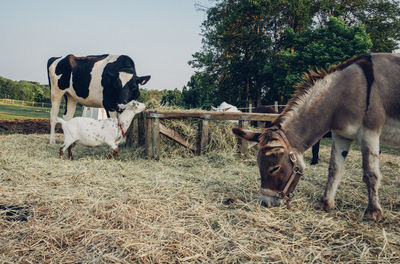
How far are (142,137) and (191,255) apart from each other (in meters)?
5.05

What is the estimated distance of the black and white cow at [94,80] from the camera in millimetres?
6637

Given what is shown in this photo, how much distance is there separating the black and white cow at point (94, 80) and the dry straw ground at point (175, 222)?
2.57m

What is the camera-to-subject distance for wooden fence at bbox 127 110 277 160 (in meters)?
5.91

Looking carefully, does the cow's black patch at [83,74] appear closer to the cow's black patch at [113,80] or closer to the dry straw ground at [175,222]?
the cow's black patch at [113,80]

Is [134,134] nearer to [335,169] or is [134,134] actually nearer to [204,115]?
[204,115]

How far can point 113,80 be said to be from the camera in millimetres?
6711

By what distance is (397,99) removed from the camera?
3.01 metres

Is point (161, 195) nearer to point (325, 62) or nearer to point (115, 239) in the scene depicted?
point (115, 239)

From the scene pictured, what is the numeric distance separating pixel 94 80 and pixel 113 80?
2.69ft

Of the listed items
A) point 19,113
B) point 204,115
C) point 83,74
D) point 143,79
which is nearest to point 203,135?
point 204,115

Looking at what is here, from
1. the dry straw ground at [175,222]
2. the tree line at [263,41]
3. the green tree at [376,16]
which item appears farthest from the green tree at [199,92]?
the dry straw ground at [175,222]

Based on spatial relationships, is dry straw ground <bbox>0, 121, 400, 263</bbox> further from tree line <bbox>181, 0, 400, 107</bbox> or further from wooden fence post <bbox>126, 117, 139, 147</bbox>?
tree line <bbox>181, 0, 400, 107</bbox>

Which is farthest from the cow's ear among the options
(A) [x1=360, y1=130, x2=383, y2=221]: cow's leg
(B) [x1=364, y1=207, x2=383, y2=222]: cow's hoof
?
(B) [x1=364, y1=207, x2=383, y2=222]: cow's hoof

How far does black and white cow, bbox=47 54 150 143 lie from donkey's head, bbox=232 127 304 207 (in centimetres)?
442
